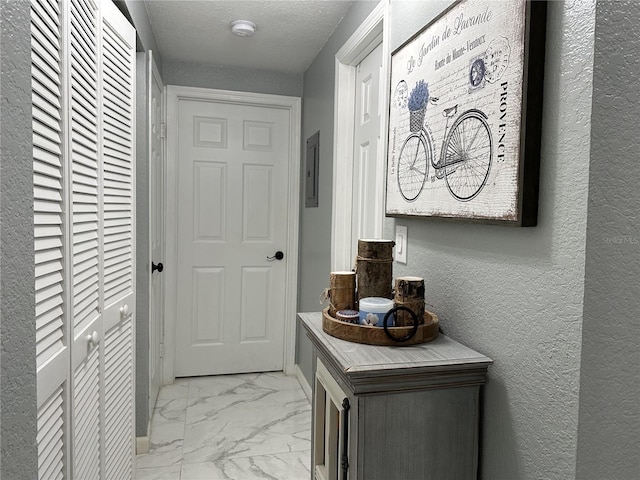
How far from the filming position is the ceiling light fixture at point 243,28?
8.23 feet

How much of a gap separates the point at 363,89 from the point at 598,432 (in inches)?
74.2

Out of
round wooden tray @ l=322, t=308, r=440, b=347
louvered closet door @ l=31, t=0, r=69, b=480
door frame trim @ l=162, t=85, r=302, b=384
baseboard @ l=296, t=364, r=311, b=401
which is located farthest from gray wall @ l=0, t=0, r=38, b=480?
door frame trim @ l=162, t=85, r=302, b=384

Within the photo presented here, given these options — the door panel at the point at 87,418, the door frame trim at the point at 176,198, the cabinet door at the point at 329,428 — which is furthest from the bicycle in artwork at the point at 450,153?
the door frame trim at the point at 176,198

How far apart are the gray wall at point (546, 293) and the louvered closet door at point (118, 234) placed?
4.03 feet

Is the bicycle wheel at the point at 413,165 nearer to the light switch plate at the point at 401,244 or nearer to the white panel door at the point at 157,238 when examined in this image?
the light switch plate at the point at 401,244

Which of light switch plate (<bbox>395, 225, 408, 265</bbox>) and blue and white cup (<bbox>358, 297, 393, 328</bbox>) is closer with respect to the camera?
blue and white cup (<bbox>358, 297, 393, 328</bbox>)

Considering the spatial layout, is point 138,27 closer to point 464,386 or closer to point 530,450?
point 464,386

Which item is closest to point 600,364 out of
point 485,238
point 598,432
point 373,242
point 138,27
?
point 598,432

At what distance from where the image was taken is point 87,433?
142cm

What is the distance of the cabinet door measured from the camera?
118 centimetres

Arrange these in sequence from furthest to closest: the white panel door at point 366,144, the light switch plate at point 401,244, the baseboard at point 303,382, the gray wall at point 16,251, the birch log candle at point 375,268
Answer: the baseboard at point 303,382 < the white panel door at point 366,144 < the light switch plate at point 401,244 < the birch log candle at point 375,268 < the gray wall at point 16,251

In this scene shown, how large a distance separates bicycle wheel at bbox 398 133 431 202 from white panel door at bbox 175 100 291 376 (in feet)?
6.64

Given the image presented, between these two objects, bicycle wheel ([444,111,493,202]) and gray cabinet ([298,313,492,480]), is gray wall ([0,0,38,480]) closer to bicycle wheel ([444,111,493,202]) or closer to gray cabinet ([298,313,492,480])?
gray cabinet ([298,313,492,480])

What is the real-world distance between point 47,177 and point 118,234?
724mm
